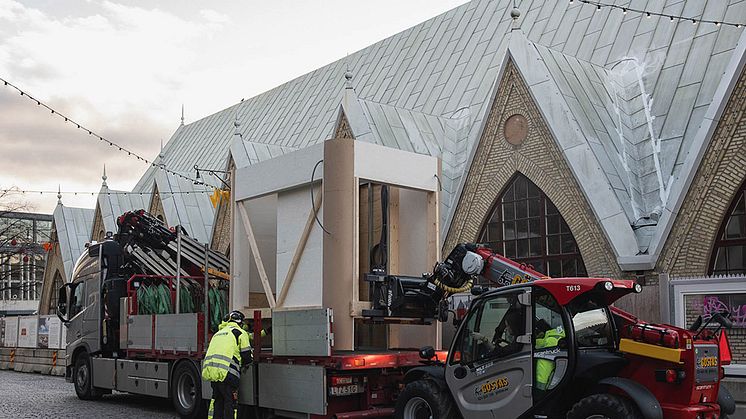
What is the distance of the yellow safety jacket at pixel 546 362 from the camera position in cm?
821

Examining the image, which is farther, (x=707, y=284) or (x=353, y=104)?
(x=353, y=104)

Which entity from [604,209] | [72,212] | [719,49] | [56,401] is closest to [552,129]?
[604,209]

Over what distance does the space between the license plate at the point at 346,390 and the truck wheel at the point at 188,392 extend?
360 cm

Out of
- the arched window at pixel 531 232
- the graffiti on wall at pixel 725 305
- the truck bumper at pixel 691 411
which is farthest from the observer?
the arched window at pixel 531 232

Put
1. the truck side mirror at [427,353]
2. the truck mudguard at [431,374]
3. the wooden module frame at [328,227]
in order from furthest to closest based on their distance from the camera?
the wooden module frame at [328,227]
the truck side mirror at [427,353]
the truck mudguard at [431,374]

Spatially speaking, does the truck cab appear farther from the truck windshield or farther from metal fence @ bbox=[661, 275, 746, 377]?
the truck windshield

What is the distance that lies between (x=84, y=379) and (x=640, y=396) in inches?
532

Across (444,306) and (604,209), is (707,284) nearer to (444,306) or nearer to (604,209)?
(604,209)

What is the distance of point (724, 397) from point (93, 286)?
13.5 metres

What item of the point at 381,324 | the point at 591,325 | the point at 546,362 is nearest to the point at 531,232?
the point at 381,324

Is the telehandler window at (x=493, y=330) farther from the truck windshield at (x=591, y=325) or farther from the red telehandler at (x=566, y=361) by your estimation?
the truck windshield at (x=591, y=325)

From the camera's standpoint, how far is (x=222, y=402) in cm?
1143

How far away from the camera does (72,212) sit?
42000 millimetres

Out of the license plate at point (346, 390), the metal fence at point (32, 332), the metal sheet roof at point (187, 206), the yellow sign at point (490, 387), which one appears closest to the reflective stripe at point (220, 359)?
the license plate at point (346, 390)
